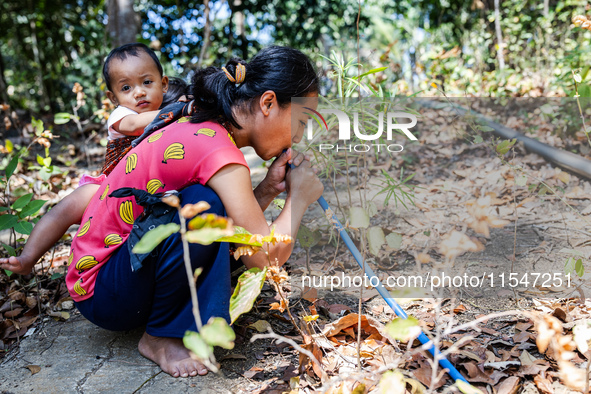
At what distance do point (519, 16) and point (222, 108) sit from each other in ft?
16.4

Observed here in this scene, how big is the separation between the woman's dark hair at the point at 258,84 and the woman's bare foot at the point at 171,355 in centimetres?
66

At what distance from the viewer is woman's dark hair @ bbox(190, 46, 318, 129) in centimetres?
133

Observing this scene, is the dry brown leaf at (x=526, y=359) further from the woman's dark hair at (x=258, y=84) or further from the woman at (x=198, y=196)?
the woman's dark hair at (x=258, y=84)

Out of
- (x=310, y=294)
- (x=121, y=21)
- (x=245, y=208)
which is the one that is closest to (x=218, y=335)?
(x=245, y=208)

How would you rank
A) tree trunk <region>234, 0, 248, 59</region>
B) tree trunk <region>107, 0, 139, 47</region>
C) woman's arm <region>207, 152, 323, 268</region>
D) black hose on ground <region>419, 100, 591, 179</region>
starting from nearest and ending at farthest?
1. woman's arm <region>207, 152, 323, 268</region>
2. black hose on ground <region>419, 100, 591, 179</region>
3. tree trunk <region>107, 0, 139, 47</region>
4. tree trunk <region>234, 0, 248, 59</region>

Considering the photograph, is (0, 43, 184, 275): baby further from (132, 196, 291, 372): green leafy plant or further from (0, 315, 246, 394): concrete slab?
(132, 196, 291, 372): green leafy plant

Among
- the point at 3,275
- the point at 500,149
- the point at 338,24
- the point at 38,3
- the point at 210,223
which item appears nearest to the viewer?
the point at 210,223

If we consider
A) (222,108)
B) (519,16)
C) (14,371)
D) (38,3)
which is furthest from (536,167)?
(38,3)

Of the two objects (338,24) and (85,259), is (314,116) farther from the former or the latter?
(338,24)

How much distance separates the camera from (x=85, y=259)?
1.30 m

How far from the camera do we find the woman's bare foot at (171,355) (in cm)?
→ 123

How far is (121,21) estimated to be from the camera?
395cm

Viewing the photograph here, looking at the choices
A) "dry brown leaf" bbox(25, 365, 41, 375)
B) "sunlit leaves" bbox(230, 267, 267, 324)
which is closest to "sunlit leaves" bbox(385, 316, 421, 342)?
"sunlit leaves" bbox(230, 267, 267, 324)

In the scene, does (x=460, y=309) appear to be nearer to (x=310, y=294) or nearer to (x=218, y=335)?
(x=310, y=294)
